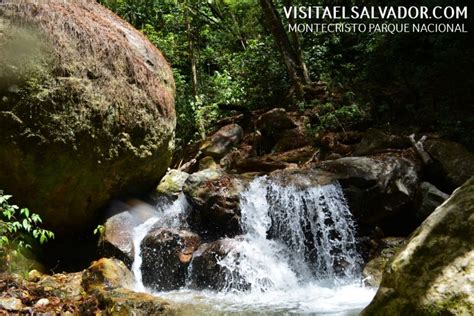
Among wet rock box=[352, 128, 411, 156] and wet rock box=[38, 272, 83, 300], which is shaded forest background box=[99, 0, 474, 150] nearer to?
wet rock box=[352, 128, 411, 156]

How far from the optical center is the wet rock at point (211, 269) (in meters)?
5.55

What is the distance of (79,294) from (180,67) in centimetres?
1071

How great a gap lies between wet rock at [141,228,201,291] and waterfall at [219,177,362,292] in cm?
68

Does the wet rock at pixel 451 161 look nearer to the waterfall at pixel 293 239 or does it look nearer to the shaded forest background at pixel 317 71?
the shaded forest background at pixel 317 71

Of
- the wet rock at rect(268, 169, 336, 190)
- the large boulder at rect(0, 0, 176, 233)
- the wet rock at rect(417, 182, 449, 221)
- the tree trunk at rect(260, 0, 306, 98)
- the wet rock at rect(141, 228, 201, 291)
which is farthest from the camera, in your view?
the tree trunk at rect(260, 0, 306, 98)

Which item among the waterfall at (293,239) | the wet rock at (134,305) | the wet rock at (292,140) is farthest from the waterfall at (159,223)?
the wet rock at (292,140)

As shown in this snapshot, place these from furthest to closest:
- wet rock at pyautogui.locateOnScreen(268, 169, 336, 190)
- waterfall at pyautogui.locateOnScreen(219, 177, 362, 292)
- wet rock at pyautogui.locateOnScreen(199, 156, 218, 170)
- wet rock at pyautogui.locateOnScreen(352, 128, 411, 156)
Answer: wet rock at pyautogui.locateOnScreen(199, 156, 218, 170), wet rock at pyautogui.locateOnScreen(352, 128, 411, 156), wet rock at pyautogui.locateOnScreen(268, 169, 336, 190), waterfall at pyautogui.locateOnScreen(219, 177, 362, 292)

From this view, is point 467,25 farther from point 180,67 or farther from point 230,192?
point 180,67

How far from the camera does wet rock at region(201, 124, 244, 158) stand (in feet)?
31.1

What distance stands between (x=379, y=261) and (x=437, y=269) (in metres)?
4.40

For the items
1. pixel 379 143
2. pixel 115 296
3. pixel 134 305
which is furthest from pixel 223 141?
pixel 134 305

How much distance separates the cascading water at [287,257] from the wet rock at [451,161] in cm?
172

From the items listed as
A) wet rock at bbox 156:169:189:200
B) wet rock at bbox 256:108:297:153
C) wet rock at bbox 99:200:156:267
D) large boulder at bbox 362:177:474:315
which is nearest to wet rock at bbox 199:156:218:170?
wet rock at bbox 156:169:189:200

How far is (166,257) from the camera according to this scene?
5.99 metres
